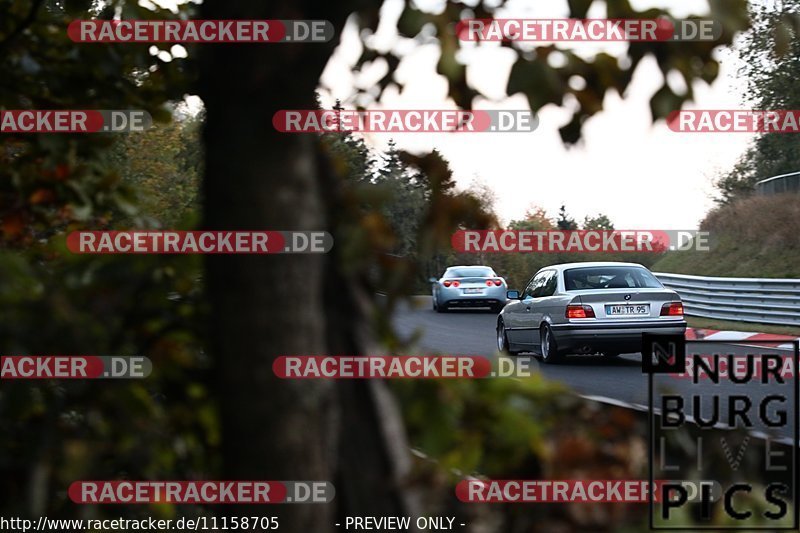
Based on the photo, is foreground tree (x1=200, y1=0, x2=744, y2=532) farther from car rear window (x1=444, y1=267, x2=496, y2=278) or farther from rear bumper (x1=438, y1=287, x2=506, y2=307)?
car rear window (x1=444, y1=267, x2=496, y2=278)

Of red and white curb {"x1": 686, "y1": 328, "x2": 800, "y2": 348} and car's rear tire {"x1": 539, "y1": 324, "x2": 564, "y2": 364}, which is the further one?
red and white curb {"x1": 686, "y1": 328, "x2": 800, "y2": 348}

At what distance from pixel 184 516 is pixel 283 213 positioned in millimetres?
1322

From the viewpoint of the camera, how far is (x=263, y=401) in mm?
2135

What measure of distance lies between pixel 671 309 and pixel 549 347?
6.38 feet

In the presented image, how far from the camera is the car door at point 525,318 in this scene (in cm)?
1702

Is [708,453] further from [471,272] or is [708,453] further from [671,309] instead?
[471,272]

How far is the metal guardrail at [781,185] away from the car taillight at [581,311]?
945 inches

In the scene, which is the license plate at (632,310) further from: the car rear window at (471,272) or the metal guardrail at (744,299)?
the car rear window at (471,272)

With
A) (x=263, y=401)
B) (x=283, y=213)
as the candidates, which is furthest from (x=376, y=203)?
(x=263, y=401)

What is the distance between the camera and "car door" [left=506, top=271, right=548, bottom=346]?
17.0 m

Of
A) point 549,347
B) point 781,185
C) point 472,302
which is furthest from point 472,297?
point 549,347

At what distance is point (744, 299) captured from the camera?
27531 millimetres

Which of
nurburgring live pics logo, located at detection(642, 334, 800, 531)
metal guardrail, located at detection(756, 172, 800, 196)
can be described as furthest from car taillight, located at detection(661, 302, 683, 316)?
metal guardrail, located at detection(756, 172, 800, 196)

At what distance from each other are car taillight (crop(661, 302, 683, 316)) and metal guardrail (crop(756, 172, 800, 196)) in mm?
23585
